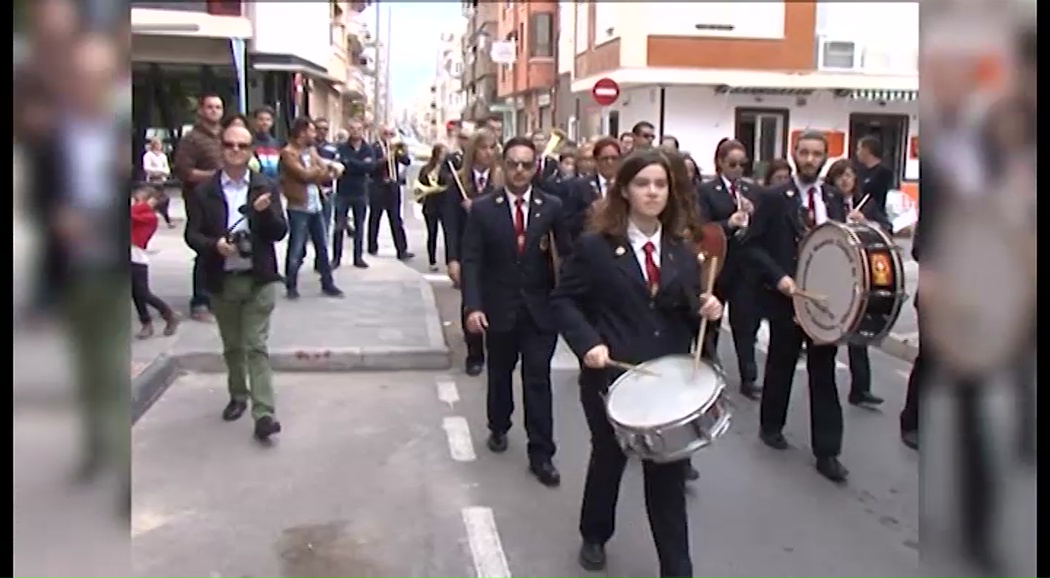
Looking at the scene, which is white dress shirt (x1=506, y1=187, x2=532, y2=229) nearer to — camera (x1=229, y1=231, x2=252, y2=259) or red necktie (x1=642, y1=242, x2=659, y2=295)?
camera (x1=229, y1=231, x2=252, y2=259)

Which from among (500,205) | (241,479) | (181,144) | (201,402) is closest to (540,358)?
(500,205)

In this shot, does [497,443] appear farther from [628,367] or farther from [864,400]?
[864,400]

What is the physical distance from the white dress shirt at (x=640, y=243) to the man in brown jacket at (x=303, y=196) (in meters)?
5.62

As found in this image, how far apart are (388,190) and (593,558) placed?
9.45m

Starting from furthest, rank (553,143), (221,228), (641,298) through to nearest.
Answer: (553,143)
(221,228)
(641,298)

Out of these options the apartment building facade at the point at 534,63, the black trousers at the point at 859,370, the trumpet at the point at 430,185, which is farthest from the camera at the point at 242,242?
the apartment building facade at the point at 534,63

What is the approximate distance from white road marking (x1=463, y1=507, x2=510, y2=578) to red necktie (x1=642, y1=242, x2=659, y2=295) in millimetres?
1211

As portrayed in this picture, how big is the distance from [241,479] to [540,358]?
150 centimetres

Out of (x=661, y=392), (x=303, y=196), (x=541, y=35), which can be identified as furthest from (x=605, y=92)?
(x=541, y=35)

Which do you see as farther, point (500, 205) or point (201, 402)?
point (201, 402)

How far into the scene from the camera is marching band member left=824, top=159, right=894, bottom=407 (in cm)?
656

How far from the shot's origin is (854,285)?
469 centimetres

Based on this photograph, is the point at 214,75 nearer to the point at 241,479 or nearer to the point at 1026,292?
the point at 241,479

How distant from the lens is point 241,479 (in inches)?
208
